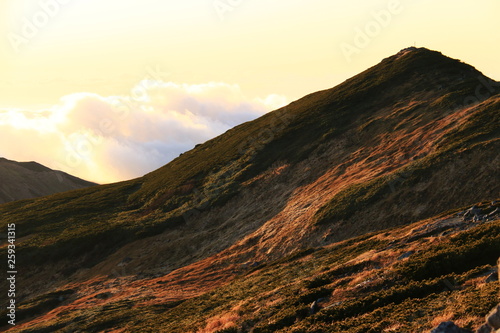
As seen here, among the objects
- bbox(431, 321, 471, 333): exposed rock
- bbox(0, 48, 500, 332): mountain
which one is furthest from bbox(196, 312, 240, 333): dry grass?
bbox(431, 321, 471, 333): exposed rock

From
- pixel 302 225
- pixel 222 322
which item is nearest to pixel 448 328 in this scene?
pixel 222 322

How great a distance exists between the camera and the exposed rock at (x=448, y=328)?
15.5 m

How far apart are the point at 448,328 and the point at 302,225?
1558 inches

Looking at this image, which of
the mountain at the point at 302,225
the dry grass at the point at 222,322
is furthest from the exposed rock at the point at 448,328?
the dry grass at the point at 222,322

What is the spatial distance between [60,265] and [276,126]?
50.6 meters

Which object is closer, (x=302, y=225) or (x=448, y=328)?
(x=448, y=328)

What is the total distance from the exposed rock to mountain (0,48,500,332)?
3.16 ft

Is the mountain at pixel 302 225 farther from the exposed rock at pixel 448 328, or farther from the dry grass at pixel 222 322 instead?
the exposed rock at pixel 448 328

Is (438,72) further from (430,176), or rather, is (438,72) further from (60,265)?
(60,265)

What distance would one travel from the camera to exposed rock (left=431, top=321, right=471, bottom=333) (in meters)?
15.5

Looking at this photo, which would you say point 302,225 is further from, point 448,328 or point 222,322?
point 448,328

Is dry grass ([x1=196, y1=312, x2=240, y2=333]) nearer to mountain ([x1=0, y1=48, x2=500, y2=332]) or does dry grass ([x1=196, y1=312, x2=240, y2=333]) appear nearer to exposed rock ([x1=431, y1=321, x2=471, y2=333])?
mountain ([x1=0, y1=48, x2=500, y2=332])

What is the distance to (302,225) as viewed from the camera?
55.2m

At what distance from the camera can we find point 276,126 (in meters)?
96.1
